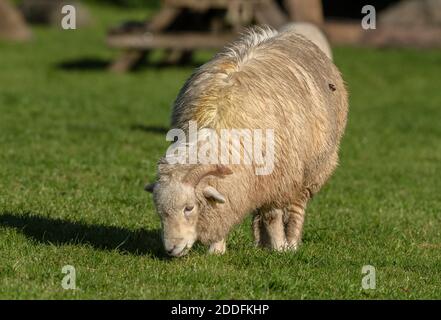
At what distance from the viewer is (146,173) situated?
41.1 ft

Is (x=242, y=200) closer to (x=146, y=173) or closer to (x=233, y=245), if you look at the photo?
(x=233, y=245)

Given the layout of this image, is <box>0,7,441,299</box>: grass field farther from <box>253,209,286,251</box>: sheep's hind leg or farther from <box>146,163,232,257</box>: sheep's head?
<box>146,163,232,257</box>: sheep's head

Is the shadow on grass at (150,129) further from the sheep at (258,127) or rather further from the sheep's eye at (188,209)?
the sheep's eye at (188,209)

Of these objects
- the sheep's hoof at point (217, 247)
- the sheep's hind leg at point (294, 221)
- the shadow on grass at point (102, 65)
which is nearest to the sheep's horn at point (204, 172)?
the sheep's hoof at point (217, 247)

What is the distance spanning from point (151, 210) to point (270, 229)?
2024mm

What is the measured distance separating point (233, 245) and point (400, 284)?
5.64ft

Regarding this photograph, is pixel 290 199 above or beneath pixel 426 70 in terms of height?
above

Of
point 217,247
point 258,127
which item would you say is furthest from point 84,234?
point 258,127

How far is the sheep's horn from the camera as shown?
762 centimetres

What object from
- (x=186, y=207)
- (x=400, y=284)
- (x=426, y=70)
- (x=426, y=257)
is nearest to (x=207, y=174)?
(x=186, y=207)

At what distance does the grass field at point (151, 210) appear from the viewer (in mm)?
7625

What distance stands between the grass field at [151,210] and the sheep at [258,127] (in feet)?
1.04

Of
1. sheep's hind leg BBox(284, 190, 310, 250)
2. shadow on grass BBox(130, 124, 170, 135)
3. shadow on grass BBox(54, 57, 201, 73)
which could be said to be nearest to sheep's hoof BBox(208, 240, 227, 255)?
sheep's hind leg BBox(284, 190, 310, 250)
